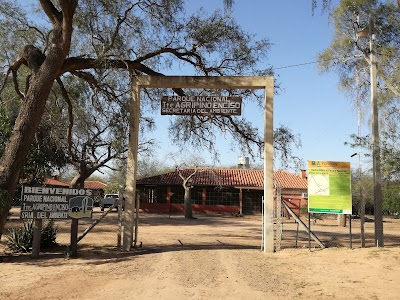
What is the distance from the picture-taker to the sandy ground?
24.4ft

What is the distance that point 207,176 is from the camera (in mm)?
45469

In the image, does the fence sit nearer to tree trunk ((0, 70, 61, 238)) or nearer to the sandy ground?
the sandy ground

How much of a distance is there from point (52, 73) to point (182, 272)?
6.44 meters

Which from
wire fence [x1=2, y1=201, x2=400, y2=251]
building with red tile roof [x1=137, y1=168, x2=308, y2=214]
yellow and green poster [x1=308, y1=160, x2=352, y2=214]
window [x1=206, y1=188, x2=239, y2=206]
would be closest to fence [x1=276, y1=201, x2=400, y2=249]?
wire fence [x1=2, y1=201, x2=400, y2=251]

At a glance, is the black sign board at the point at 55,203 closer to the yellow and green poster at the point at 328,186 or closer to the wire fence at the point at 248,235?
the wire fence at the point at 248,235

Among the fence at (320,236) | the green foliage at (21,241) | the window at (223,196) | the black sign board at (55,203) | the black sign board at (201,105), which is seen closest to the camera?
the black sign board at (55,203)

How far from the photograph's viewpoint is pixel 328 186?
11742 millimetres

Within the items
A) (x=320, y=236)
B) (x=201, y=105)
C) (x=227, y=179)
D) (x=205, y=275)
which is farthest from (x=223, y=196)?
(x=205, y=275)

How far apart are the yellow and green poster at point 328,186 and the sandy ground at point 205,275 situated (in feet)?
4.26

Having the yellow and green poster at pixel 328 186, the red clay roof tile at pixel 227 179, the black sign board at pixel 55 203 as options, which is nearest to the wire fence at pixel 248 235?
the yellow and green poster at pixel 328 186

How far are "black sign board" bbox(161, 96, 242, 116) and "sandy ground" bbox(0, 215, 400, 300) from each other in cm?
439

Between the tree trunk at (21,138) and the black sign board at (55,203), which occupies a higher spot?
the tree trunk at (21,138)

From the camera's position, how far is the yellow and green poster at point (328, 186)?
38.1ft

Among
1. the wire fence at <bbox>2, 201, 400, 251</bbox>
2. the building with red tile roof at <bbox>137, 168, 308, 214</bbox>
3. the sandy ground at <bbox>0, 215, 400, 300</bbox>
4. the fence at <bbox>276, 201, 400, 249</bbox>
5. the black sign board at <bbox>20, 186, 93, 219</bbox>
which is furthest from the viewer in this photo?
the building with red tile roof at <bbox>137, 168, 308, 214</bbox>
